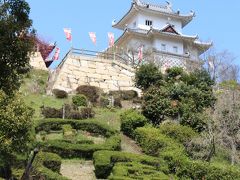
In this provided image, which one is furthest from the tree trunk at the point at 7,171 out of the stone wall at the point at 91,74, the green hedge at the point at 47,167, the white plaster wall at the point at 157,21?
the white plaster wall at the point at 157,21

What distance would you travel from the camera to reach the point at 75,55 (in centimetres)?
4184

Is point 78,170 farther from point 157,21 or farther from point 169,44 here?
point 157,21

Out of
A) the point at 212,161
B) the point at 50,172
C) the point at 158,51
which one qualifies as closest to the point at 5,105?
the point at 50,172

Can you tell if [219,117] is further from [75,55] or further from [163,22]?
[163,22]

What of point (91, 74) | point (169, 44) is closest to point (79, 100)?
point (91, 74)

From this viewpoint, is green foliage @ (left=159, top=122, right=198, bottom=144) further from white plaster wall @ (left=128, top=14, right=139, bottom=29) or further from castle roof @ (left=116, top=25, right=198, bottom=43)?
white plaster wall @ (left=128, top=14, right=139, bottom=29)

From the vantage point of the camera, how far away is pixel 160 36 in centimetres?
5284

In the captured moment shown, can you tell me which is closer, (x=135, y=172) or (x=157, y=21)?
(x=135, y=172)

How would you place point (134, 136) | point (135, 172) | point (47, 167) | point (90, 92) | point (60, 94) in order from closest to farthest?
1. point (47, 167)
2. point (135, 172)
3. point (134, 136)
4. point (60, 94)
5. point (90, 92)

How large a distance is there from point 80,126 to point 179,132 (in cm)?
485

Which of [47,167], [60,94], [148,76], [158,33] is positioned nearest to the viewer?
[47,167]

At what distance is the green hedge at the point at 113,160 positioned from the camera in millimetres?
22422

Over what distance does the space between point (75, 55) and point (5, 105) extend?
22593mm

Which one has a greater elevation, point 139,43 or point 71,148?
point 139,43
